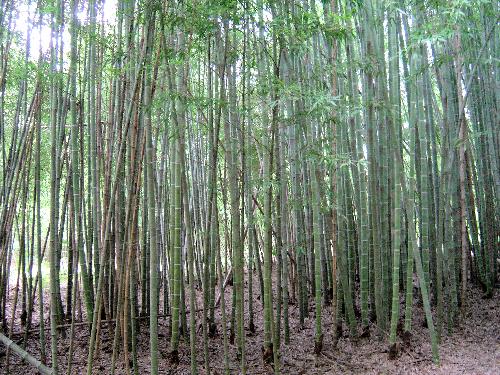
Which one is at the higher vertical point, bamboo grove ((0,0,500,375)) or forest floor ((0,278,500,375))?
bamboo grove ((0,0,500,375))

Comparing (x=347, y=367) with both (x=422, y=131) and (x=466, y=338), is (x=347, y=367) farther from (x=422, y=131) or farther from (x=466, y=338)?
(x=422, y=131)

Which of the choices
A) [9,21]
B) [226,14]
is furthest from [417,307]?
[9,21]

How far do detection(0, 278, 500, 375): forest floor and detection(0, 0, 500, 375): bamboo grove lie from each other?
0.28 feet

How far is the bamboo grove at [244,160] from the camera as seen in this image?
10.6 ft

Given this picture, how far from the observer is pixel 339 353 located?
402cm

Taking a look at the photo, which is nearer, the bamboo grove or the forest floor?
the bamboo grove

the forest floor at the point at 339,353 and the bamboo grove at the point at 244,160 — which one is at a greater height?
the bamboo grove at the point at 244,160

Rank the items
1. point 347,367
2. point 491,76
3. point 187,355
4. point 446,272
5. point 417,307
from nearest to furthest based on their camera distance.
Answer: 1. point 347,367
2. point 187,355
3. point 446,272
4. point 417,307
5. point 491,76

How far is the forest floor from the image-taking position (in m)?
3.66

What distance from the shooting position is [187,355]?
13.4 feet

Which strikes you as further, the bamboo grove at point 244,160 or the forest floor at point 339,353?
the forest floor at point 339,353

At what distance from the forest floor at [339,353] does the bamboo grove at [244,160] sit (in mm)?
Result: 85

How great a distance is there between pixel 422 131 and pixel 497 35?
2242mm

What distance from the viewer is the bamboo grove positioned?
322 centimetres
